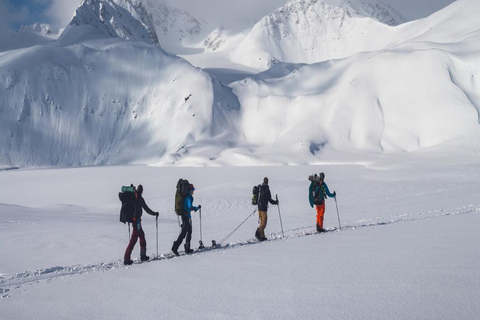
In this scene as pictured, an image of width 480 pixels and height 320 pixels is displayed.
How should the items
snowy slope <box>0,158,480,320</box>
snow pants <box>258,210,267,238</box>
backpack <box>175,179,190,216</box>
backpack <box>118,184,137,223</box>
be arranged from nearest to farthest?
snowy slope <box>0,158,480,320</box> < backpack <box>118,184,137,223</box> < backpack <box>175,179,190,216</box> < snow pants <box>258,210,267,238</box>

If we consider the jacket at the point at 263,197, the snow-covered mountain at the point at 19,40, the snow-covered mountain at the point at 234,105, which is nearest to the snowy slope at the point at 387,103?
the snow-covered mountain at the point at 234,105

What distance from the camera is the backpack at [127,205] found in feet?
30.7

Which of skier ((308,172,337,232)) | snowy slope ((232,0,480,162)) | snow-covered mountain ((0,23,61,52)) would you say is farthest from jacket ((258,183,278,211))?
snow-covered mountain ((0,23,61,52))

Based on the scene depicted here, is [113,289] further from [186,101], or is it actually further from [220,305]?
[186,101]

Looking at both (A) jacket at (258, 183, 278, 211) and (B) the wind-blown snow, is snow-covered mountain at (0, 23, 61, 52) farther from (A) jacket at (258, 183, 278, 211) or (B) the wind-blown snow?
(A) jacket at (258, 183, 278, 211)

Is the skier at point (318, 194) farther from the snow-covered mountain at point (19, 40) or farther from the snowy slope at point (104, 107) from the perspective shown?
the snow-covered mountain at point (19, 40)

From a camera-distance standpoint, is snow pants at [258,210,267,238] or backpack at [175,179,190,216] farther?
snow pants at [258,210,267,238]

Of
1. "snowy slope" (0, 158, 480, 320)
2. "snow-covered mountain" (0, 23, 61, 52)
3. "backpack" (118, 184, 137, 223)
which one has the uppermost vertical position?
"snow-covered mountain" (0, 23, 61, 52)

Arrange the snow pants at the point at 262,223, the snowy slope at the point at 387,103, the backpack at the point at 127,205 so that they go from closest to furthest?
the backpack at the point at 127,205 → the snow pants at the point at 262,223 → the snowy slope at the point at 387,103

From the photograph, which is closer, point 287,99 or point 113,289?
point 113,289

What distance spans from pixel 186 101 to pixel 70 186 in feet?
186

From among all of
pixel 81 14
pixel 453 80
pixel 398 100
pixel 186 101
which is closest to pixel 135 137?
pixel 186 101

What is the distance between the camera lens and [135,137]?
308 ft

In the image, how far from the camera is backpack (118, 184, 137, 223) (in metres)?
9.36
